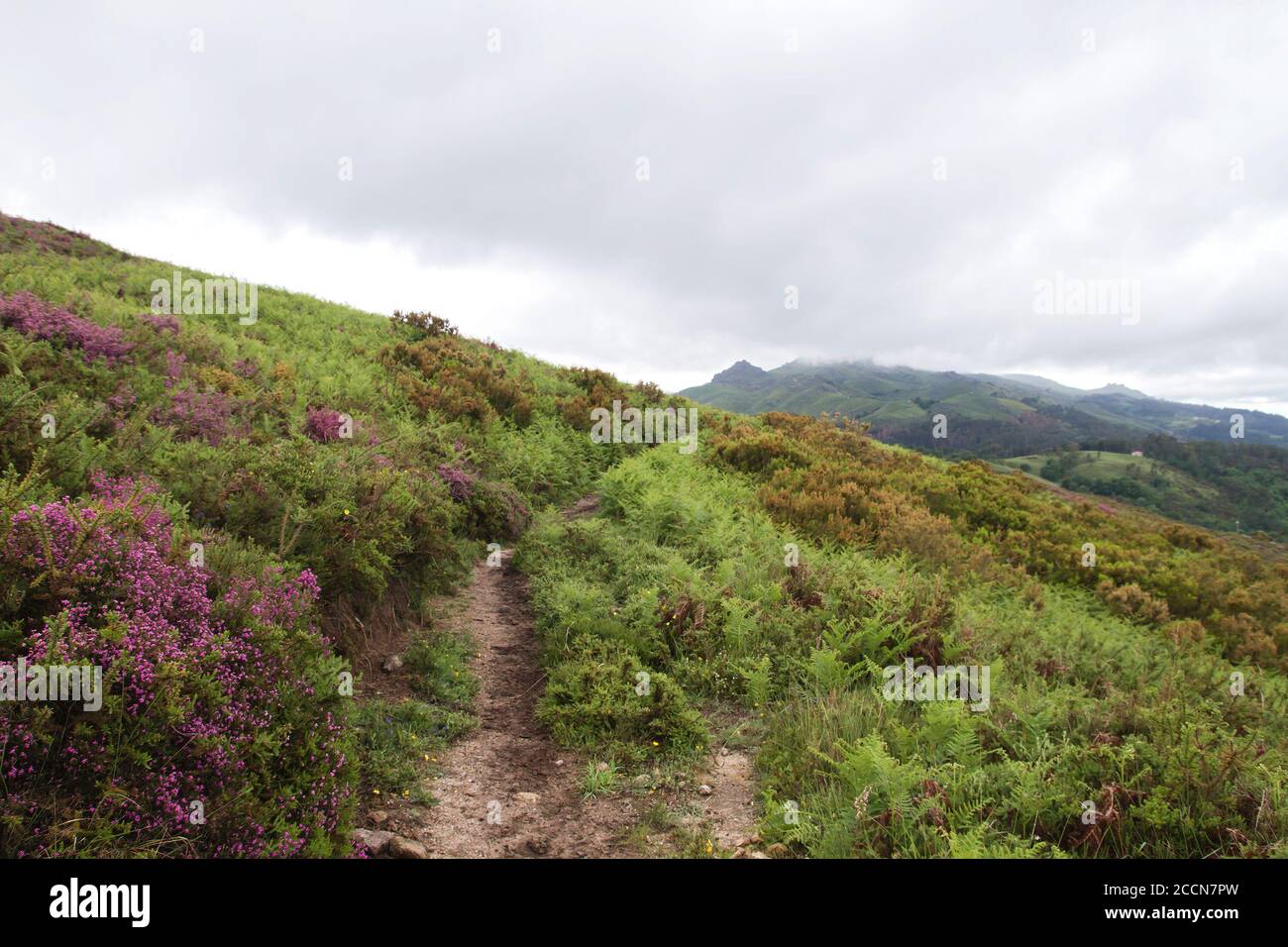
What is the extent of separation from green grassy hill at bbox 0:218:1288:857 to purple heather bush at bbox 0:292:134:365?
0.05 metres

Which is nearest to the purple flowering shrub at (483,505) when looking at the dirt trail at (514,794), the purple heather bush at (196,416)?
the purple heather bush at (196,416)

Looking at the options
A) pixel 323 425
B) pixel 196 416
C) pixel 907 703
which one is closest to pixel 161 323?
pixel 323 425

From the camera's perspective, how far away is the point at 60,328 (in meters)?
8.99

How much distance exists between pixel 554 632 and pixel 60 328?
860 cm

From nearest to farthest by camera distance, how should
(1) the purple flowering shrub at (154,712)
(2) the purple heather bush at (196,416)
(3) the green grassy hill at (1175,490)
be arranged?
(1) the purple flowering shrub at (154,712)
(2) the purple heather bush at (196,416)
(3) the green grassy hill at (1175,490)

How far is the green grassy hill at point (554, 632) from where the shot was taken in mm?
3701

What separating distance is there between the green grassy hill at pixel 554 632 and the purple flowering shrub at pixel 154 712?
Result: 2cm

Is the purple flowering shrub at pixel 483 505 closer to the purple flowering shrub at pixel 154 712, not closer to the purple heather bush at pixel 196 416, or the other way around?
the purple heather bush at pixel 196 416

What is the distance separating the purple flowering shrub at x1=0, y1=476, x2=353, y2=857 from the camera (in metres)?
3.16

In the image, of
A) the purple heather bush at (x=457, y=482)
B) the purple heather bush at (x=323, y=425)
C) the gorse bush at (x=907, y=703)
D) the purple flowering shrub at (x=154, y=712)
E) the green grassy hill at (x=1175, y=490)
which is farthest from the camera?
the green grassy hill at (x=1175, y=490)

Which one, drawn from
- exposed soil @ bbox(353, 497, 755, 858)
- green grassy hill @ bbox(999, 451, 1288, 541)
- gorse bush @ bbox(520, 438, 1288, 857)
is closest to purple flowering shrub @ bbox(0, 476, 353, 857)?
exposed soil @ bbox(353, 497, 755, 858)

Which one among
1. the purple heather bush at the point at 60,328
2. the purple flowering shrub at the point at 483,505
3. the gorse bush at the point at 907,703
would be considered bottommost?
the gorse bush at the point at 907,703
